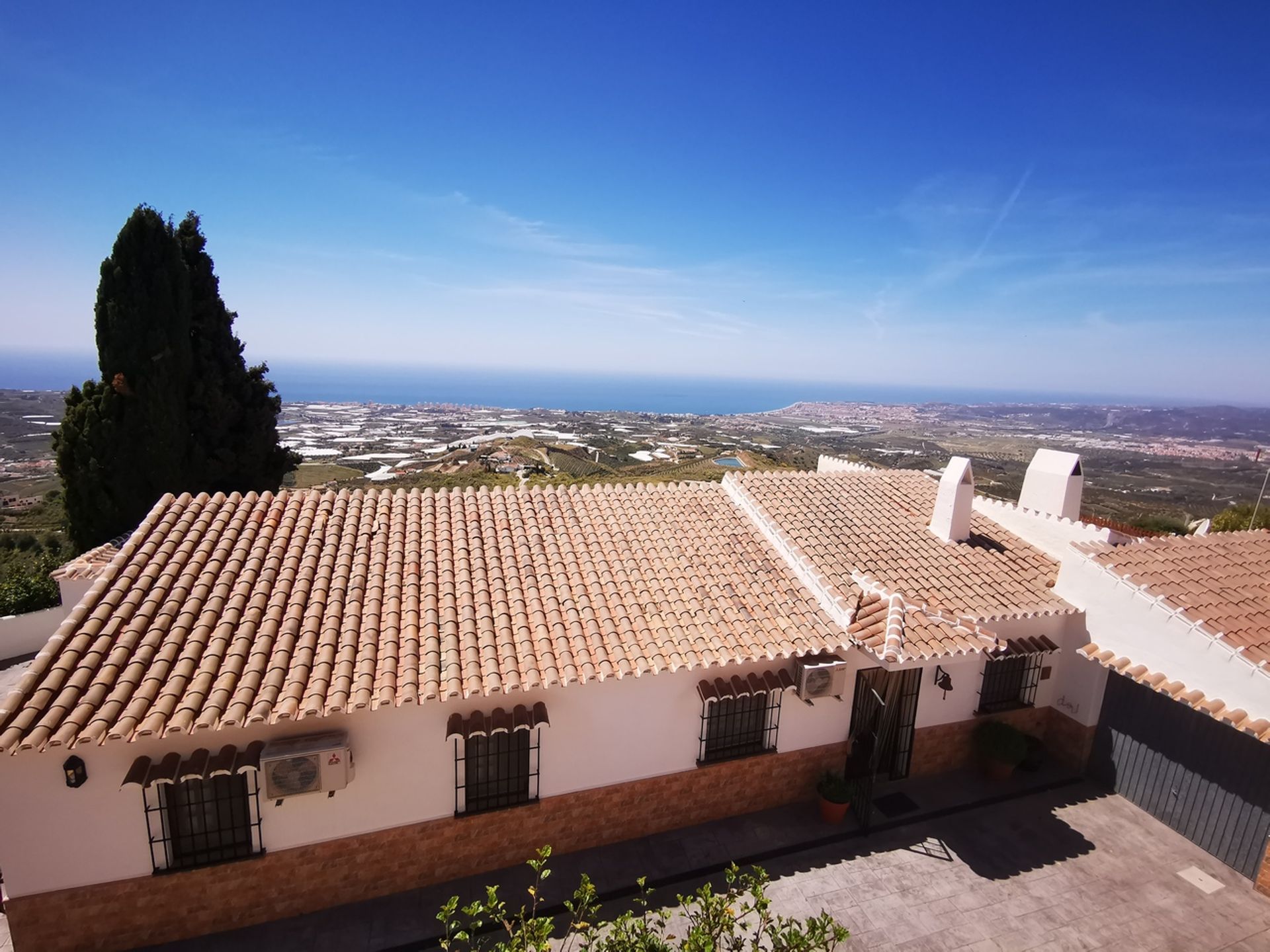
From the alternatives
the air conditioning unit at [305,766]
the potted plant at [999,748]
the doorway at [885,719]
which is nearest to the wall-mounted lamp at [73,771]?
the air conditioning unit at [305,766]

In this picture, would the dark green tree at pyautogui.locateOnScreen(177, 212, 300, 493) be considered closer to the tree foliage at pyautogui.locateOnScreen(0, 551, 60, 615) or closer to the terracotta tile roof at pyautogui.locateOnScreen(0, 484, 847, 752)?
the tree foliage at pyautogui.locateOnScreen(0, 551, 60, 615)

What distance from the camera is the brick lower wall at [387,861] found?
6457 mm

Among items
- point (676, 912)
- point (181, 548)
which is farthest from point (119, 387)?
point (676, 912)

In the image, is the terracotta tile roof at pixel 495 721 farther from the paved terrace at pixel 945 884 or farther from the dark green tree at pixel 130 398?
the dark green tree at pixel 130 398

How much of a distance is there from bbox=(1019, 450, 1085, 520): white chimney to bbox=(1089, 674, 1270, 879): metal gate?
11.3 feet

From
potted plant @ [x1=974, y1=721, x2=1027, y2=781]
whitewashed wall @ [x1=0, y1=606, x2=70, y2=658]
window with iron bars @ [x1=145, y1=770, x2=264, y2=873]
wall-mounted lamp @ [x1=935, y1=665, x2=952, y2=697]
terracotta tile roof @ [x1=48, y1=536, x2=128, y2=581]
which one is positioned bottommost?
whitewashed wall @ [x1=0, y1=606, x2=70, y2=658]

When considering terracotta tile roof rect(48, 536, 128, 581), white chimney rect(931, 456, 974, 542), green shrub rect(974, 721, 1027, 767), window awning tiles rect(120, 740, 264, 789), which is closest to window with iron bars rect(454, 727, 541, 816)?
window awning tiles rect(120, 740, 264, 789)

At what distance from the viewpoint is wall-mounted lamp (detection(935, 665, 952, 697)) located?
9.46 meters

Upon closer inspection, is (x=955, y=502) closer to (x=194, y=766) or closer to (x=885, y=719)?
(x=885, y=719)

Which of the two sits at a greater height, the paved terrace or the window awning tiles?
the window awning tiles

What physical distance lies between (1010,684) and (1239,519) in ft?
48.0

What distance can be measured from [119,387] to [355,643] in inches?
515

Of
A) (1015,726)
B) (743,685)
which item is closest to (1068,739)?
(1015,726)

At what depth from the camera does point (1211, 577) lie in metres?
9.41
